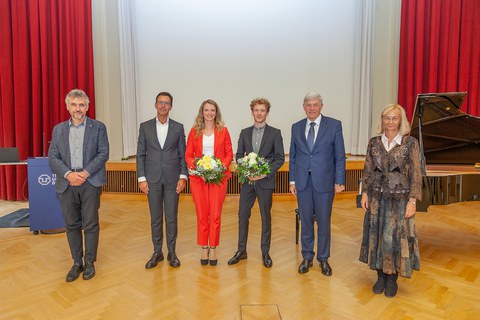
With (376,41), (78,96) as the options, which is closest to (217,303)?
(78,96)

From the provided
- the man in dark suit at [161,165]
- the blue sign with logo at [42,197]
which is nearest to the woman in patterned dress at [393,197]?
the man in dark suit at [161,165]

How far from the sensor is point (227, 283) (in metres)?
2.96

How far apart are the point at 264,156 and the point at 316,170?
0.51m

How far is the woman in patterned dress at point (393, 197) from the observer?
8.46 feet

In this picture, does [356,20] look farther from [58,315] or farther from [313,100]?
[58,315]

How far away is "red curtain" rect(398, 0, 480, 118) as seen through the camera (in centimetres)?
652

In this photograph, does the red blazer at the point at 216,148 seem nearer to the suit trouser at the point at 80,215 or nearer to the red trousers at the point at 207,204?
the red trousers at the point at 207,204

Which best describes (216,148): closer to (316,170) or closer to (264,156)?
Answer: (264,156)

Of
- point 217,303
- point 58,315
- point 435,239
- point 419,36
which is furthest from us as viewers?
point 419,36

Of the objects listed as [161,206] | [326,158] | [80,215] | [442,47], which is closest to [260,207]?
[326,158]

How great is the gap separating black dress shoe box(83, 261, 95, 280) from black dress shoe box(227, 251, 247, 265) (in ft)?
4.06

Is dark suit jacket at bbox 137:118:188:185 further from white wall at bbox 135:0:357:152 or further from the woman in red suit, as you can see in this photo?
white wall at bbox 135:0:357:152

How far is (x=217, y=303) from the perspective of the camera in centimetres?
262

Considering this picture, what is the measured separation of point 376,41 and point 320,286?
221 inches
